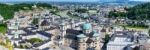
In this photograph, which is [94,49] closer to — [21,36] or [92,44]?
[92,44]

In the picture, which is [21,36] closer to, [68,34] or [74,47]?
[68,34]

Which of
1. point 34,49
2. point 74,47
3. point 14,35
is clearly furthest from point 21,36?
point 34,49

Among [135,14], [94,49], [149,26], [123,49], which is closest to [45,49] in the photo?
[94,49]

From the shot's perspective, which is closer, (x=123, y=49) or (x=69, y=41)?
(x=123, y=49)

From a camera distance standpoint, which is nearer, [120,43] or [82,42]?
[82,42]

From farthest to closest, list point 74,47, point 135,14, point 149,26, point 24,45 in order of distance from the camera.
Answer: point 135,14
point 149,26
point 74,47
point 24,45

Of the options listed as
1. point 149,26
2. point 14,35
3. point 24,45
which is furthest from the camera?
point 149,26

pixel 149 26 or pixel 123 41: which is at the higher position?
pixel 123 41

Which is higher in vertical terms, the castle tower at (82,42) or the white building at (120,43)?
the castle tower at (82,42)

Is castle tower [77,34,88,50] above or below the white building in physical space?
above

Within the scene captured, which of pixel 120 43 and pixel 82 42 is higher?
pixel 82 42
